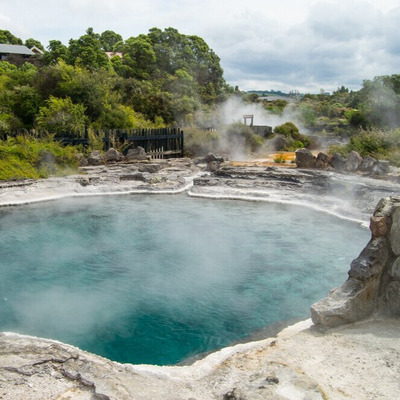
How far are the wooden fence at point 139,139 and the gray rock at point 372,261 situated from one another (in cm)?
1341

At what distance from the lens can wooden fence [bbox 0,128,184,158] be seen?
16922 mm

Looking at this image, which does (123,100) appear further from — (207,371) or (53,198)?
(207,371)

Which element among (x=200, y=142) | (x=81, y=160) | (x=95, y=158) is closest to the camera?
(x=81, y=160)

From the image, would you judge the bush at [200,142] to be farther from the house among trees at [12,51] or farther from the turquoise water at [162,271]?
the house among trees at [12,51]

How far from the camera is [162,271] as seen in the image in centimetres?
809

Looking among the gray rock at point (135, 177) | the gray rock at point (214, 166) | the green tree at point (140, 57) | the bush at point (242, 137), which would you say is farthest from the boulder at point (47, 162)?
the green tree at point (140, 57)

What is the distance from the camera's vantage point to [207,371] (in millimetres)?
4523

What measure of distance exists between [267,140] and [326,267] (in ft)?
53.2

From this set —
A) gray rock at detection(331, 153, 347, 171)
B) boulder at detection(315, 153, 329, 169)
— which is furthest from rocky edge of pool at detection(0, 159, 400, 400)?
boulder at detection(315, 153, 329, 169)

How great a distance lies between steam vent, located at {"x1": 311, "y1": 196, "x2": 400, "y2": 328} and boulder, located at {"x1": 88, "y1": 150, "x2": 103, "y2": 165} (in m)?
12.5

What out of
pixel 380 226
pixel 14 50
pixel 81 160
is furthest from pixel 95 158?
pixel 14 50

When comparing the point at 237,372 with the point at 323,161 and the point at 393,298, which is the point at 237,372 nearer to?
the point at 393,298

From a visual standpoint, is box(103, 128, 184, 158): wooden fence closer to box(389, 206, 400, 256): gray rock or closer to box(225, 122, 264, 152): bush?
box(225, 122, 264, 152): bush

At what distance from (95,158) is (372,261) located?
1272cm
